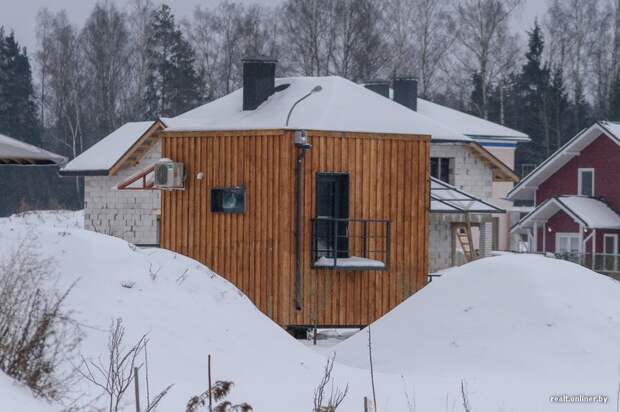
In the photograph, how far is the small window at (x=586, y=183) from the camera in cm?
4794

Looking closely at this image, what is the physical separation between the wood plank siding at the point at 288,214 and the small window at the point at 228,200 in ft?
0.33

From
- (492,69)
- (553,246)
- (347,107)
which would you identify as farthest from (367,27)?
(347,107)

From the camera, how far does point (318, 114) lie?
77.2ft

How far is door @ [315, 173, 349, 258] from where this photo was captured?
23.0 m

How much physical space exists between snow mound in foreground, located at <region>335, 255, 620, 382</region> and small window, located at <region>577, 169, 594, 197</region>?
3012cm

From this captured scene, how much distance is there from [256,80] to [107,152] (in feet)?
60.3

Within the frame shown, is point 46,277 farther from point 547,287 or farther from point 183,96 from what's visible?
point 183,96

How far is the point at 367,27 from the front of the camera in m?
60.6

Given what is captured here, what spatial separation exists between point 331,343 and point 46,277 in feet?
30.3

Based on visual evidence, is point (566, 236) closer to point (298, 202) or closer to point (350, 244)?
point (350, 244)

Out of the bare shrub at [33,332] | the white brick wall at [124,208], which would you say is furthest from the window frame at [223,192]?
the white brick wall at [124,208]

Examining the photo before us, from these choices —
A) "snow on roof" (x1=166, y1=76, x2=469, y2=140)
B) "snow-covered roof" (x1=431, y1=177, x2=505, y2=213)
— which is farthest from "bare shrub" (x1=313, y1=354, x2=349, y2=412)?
"snow-covered roof" (x1=431, y1=177, x2=505, y2=213)

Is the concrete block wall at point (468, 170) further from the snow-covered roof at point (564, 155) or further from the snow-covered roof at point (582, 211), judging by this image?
the snow-covered roof at point (564, 155)

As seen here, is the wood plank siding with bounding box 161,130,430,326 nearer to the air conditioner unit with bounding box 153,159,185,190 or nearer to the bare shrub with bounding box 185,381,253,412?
the air conditioner unit with bounding box 153,159,185,190
